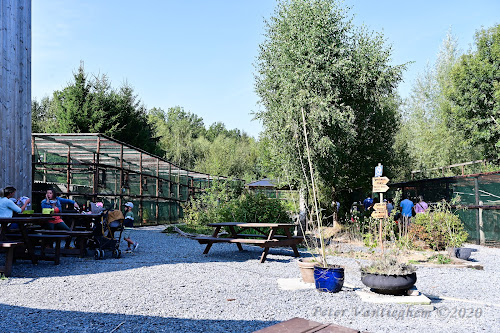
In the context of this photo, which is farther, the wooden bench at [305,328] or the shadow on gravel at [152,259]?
the shadow on gravel at [152,259]

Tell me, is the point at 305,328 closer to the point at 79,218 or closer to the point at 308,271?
the point at 308,271

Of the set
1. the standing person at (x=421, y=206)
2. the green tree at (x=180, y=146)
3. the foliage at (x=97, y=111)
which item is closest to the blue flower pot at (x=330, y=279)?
the standing person at (x=421, y=206)

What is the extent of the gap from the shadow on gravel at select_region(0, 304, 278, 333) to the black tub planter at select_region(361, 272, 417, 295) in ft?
5.78

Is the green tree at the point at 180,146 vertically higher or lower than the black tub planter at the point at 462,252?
higher

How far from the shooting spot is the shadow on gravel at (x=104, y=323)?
165 inches

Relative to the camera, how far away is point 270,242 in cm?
891

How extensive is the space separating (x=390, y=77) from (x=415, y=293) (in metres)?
11.3

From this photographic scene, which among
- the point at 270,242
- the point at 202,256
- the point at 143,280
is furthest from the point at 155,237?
the point at 143,280

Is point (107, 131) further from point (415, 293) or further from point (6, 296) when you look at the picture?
point (415, 293)

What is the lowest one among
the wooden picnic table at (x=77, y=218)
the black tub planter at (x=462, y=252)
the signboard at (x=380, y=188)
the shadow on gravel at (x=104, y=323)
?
the black tub planter at (x=462, y=252)

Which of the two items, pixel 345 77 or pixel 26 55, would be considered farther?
pixel 345 77

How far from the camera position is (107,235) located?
380 inches

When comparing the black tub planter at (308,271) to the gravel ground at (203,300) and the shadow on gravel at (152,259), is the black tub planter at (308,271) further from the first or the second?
the shadow on gravel at (152,259)

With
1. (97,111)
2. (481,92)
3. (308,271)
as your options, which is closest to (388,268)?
(308,271)
